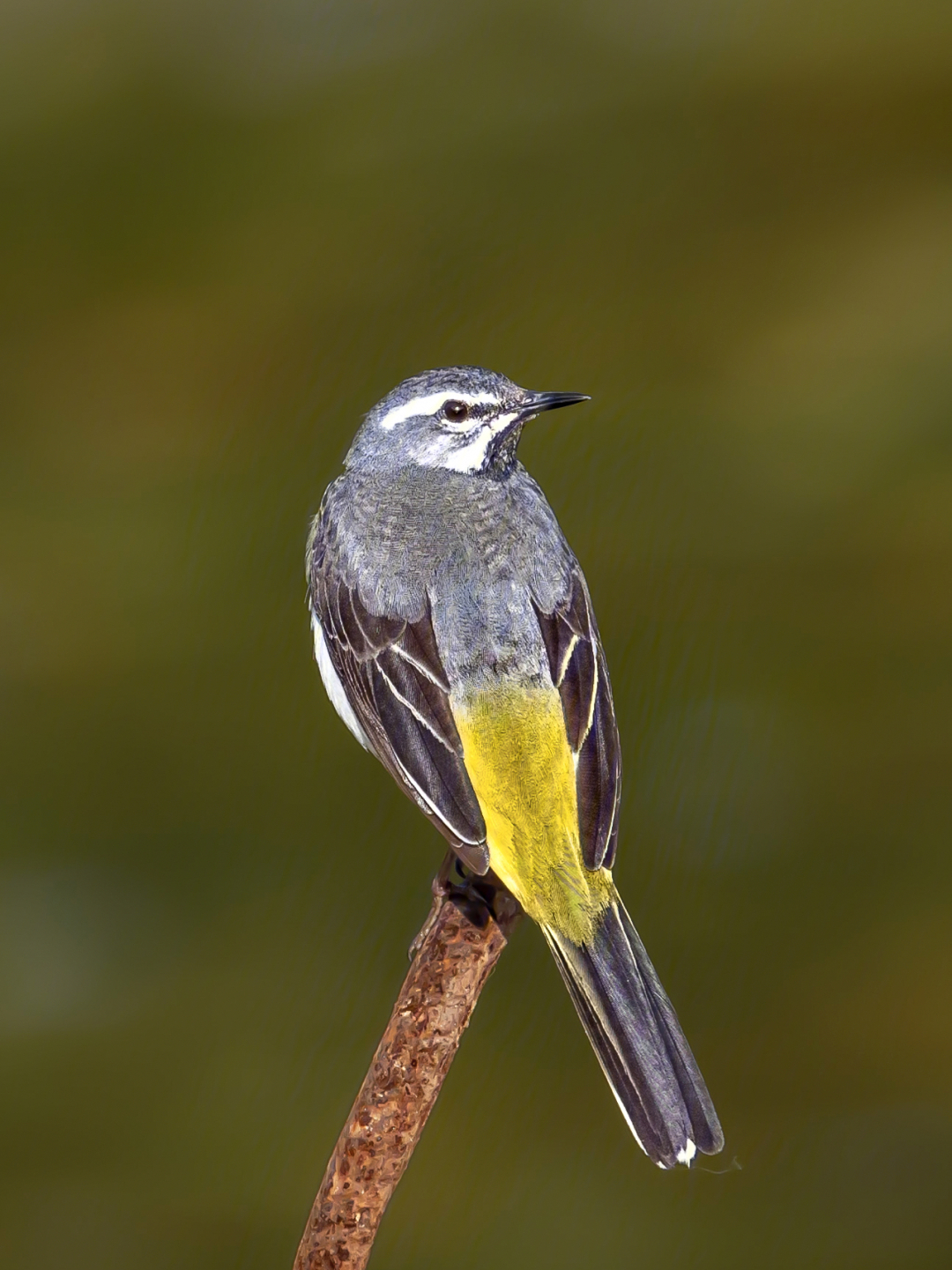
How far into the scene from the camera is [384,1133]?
53.1 inches

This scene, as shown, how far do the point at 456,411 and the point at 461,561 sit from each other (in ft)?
0.80

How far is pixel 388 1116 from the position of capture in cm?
135

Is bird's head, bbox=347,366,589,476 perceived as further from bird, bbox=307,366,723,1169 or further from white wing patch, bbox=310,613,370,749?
white wing patch, bbox=310,613,370,749

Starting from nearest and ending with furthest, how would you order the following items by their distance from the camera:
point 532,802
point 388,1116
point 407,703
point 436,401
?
point 388,1116 < point 532,802 < point 407,703 < point 436,401

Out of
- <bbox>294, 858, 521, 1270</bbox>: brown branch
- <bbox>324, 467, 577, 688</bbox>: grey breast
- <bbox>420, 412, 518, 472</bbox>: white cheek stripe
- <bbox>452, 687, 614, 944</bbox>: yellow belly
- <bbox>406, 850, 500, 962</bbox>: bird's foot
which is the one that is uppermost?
<bbox>420, 412, 518, 472</bbox>: white cheek stripe

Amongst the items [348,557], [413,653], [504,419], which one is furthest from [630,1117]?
[504,419]

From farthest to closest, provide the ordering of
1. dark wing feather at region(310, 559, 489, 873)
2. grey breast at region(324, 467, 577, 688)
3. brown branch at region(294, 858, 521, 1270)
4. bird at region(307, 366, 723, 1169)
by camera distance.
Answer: grey breast at region(324, 467, 577, 688), dark wing feather at region(310, 559, 489, 873), bird at region(307, 366, 723, 1169), brown branch at region(294, 858, 521, 1270)

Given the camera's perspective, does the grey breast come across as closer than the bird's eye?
Yes

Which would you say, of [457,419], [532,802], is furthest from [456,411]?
[532,802]

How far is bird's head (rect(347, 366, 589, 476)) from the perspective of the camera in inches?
70.9

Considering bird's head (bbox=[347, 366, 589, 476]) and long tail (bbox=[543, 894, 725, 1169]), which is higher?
bird's head (bbox=[347, 366, 589, 476])

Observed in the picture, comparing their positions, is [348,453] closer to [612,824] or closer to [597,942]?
[612,824]

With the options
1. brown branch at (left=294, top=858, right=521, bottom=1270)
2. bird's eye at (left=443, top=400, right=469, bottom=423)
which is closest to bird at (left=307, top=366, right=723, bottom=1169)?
bird's eye at (left=443, top=400, right=469, bottom=423)

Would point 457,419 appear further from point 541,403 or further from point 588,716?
point 588,716
